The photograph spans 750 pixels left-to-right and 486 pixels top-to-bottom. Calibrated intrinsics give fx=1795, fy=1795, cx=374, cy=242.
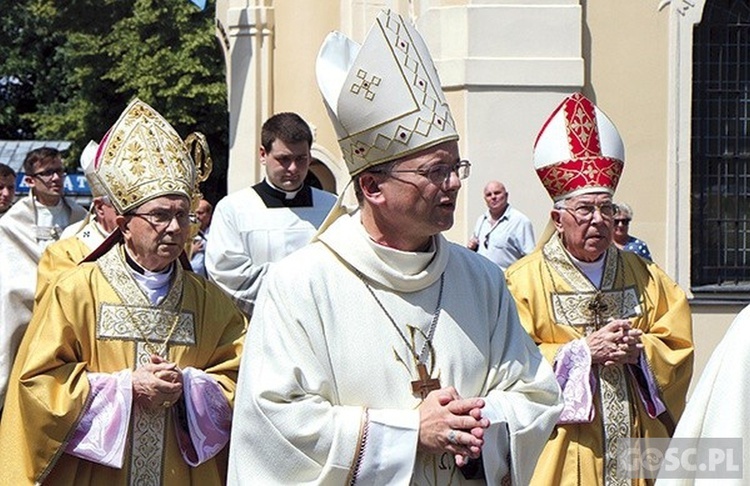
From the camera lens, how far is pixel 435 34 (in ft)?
50.2

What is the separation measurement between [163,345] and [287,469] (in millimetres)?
1987

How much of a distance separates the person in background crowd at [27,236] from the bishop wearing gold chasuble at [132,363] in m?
1.32

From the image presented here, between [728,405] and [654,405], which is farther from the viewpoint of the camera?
[654,405]

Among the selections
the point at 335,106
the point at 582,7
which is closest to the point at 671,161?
the point at 582,7

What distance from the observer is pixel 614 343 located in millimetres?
7602

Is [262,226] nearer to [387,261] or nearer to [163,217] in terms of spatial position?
[163,217]

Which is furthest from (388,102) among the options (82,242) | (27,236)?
(27,236)

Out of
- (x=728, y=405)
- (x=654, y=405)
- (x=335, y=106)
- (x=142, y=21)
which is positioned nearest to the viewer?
(x=728, y=405)

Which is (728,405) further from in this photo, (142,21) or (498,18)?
(142,21)

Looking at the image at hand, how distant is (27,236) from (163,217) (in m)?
2.44

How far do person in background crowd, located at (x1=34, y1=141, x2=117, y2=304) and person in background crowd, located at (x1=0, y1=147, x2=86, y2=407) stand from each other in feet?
0.69

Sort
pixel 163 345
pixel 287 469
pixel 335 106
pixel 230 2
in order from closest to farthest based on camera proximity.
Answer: pixel 287 469
pixel 335 106
pixel 163 345
pixel 230 2

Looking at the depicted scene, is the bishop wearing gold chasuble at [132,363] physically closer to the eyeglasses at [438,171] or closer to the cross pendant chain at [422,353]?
the cross pendant chain at [422,353]

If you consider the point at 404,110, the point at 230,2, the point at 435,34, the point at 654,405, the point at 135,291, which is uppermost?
the point at 230,2
